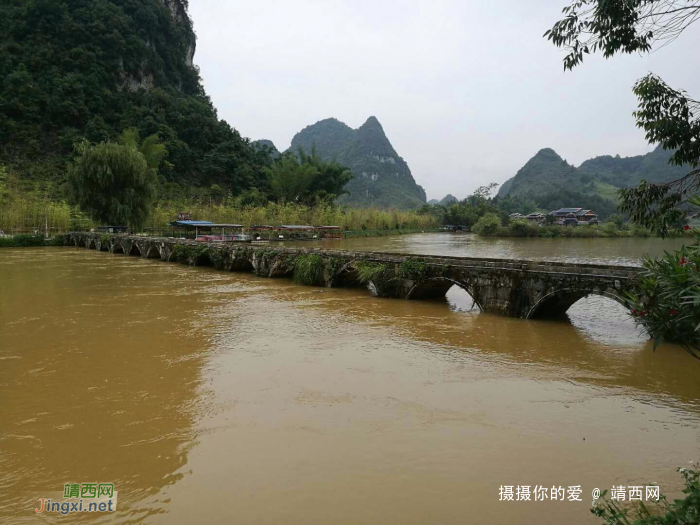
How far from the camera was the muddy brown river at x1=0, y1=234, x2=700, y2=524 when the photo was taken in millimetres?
4074

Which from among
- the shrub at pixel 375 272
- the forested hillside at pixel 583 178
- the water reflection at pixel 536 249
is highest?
the forested hillside at pixel 583 178

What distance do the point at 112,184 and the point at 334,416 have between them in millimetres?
39443

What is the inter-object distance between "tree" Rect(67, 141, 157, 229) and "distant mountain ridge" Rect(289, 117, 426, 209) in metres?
83.8

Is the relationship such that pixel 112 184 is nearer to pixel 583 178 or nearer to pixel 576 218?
pixel 576 218

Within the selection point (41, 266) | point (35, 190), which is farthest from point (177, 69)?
point (41, 266)

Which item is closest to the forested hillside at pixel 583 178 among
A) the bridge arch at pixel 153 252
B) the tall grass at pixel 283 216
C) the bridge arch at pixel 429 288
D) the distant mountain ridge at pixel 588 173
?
the distant mountain ridge at pixel 588 173

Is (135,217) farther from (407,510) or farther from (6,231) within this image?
(407,510)

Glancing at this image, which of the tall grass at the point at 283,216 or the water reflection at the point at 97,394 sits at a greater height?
the tall grass at the point at 283,216

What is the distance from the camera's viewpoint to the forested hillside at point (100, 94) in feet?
179

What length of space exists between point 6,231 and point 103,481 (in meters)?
45.1

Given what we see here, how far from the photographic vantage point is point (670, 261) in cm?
345

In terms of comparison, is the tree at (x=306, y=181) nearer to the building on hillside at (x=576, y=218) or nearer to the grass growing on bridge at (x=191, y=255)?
the building on hillside at (x=576, y=218)

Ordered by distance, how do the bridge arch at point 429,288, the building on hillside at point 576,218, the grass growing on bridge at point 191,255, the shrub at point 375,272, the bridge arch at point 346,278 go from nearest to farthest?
the bridge arch at point 429,288, the shrub at point 375,272, the bridge arch at point 346,278, the grass growing on bridge at point 191,255, the building on hillside at point 576,218

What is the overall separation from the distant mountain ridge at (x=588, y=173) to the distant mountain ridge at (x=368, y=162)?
34713 mm
